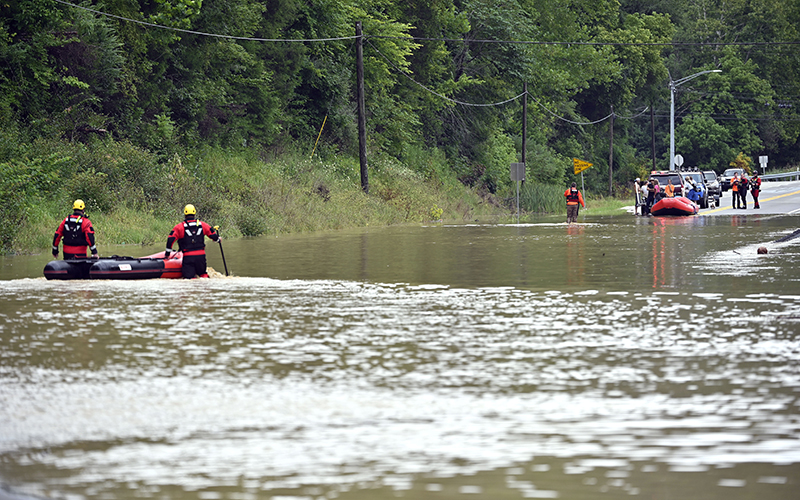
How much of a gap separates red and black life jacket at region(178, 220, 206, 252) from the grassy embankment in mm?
9700

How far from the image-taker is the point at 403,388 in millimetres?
9586

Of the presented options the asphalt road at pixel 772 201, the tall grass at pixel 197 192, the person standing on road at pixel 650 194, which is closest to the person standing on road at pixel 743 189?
the asphalt road at pixel 772 201

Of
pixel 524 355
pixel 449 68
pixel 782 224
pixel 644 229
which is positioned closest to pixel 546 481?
pixel 524 355

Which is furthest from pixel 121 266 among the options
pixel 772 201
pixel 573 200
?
pixel 772 201

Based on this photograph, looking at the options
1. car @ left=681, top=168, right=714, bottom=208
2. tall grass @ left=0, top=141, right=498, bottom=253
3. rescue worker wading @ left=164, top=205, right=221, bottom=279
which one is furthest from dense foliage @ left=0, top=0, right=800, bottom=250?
car @ left=681, top=168, right=714, bottom=208

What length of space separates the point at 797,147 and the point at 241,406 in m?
121

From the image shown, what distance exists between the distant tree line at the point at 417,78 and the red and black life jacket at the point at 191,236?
15.6 meters

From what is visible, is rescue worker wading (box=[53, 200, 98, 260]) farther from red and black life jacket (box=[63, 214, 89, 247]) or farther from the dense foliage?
the dense foliage

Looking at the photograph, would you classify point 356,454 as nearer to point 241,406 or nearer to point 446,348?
point 241,406

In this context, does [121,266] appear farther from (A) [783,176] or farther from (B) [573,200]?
(A) [783,176]

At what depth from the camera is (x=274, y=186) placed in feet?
141

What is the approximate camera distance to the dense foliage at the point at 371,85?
3706 centimetres

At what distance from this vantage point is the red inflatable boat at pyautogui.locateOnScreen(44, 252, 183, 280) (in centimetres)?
1966

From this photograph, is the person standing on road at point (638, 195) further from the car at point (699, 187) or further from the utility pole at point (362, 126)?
the utility pole at point (362, 126)
